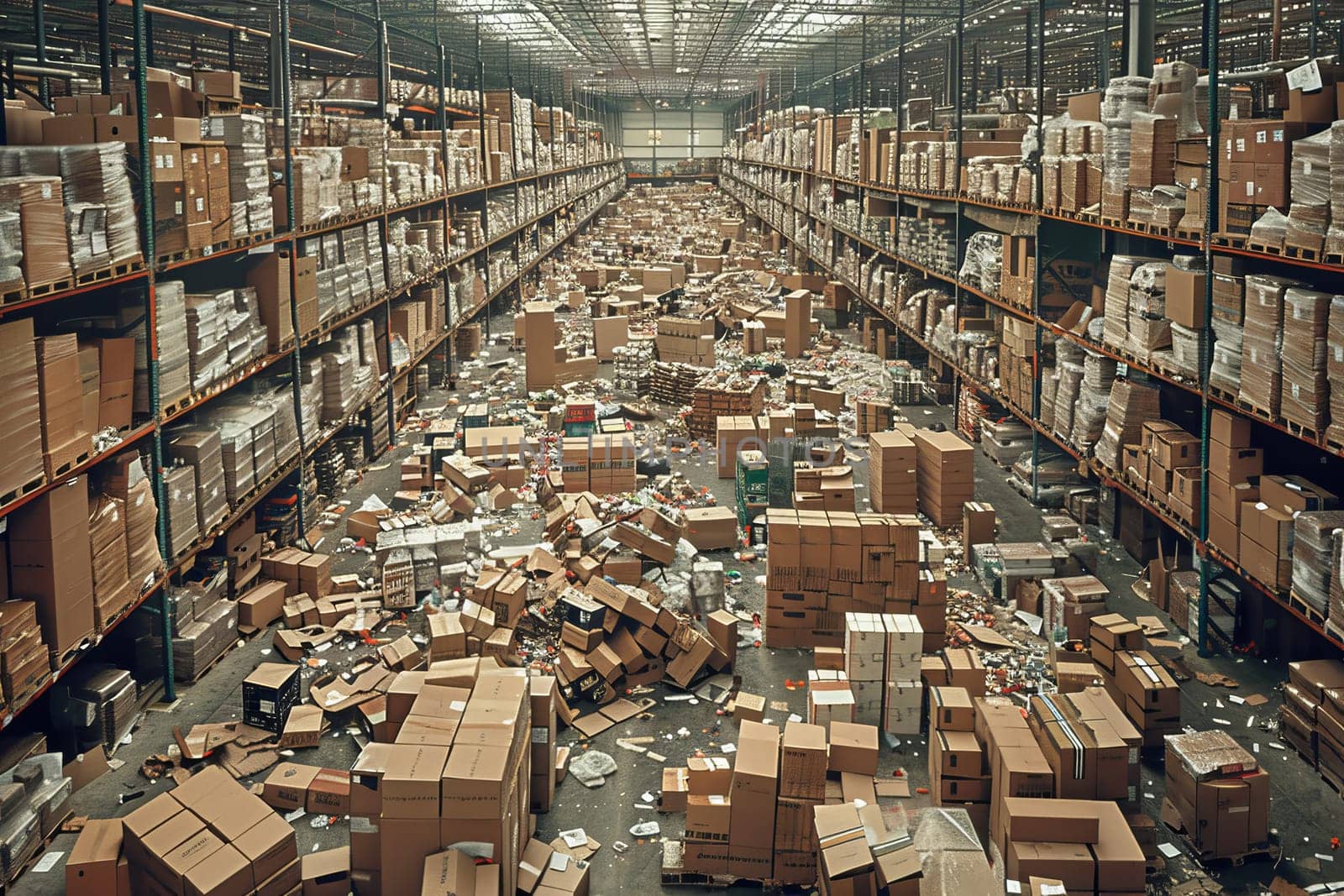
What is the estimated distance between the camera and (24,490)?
4953mm

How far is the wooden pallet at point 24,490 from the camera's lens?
15.8ft

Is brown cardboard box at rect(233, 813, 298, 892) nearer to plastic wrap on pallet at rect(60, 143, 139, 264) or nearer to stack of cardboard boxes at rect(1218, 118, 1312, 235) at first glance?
plastic wrap on pallet at rect(60, 143, 139, 264)

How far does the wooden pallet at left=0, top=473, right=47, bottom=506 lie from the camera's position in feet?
15.8

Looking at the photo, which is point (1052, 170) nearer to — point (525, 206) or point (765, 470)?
point (765, 470)

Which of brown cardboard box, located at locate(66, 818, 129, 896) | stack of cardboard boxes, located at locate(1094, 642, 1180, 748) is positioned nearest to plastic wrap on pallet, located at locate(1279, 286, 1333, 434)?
stack of cardboard boxes, located at locate(1094, 642, 1180, 748)

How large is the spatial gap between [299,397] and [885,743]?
5474 millimetres

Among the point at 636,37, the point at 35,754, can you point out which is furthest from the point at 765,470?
the point at 636,37

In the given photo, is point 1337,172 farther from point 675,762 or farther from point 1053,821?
point 675,762

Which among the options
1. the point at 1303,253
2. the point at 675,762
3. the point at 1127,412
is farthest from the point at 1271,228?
the point at 675,762

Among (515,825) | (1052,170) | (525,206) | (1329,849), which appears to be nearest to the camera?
(515,825)

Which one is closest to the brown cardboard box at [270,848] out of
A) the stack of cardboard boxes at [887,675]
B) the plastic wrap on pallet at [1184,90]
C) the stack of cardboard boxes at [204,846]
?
the stack of cardboard boxes at [204,846]

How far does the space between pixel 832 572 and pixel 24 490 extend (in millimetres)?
4555

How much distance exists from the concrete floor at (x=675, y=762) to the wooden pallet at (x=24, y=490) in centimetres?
162

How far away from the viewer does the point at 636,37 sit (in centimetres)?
2519
